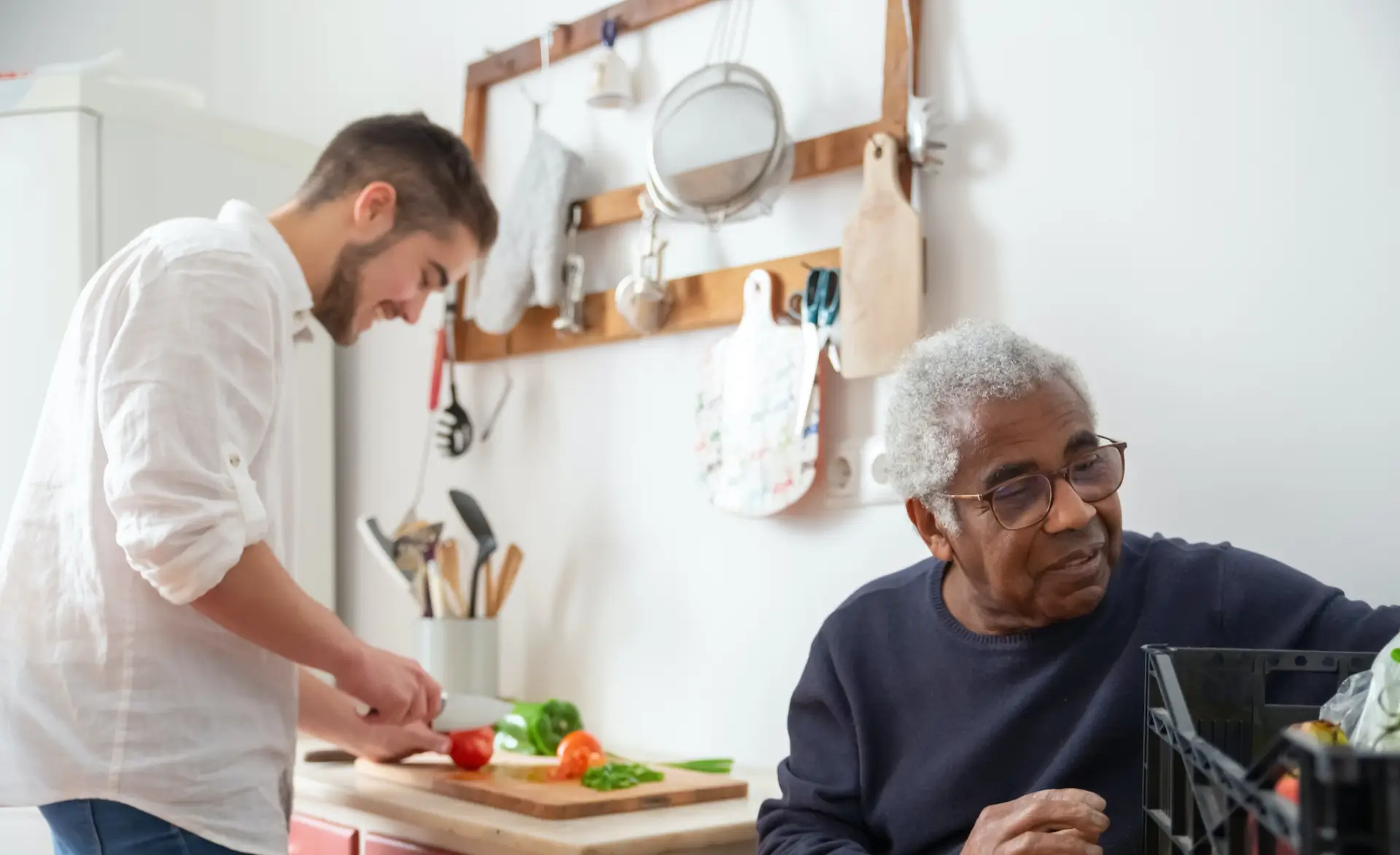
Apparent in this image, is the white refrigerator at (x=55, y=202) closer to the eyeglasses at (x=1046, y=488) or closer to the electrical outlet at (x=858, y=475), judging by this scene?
the electrical outlet at (x=858, y=475)

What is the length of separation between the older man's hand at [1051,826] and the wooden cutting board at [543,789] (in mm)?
492

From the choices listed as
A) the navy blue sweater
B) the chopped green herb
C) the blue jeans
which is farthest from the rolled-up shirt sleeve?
the navy blue sweater

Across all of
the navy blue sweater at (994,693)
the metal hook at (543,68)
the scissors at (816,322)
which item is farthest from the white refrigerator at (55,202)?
the navy blue sweater at (994,693)

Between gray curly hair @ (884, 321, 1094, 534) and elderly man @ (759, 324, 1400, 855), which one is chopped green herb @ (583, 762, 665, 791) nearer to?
elderly man @ (759, 324, 1400, 855)

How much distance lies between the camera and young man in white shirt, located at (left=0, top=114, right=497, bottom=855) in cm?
123

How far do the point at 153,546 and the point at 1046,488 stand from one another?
85 centimetres

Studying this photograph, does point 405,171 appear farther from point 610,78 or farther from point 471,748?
point 471,748

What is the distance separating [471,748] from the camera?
1648mm

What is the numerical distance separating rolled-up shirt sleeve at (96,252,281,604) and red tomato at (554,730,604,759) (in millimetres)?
522

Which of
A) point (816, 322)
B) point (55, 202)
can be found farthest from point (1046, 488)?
point (55, 202)

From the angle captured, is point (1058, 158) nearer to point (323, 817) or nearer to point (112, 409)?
point (112, 409)

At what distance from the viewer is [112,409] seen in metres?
1.25

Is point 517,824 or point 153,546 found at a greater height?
point 153,546

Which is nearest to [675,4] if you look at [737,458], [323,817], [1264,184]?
[737,458]
